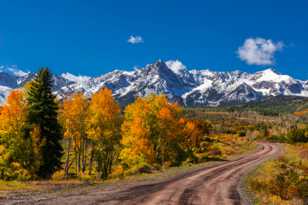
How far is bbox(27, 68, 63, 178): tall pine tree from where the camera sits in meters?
40.6

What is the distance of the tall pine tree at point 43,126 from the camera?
133 ft

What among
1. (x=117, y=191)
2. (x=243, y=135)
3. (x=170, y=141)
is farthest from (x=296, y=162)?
(x=243, y=135)

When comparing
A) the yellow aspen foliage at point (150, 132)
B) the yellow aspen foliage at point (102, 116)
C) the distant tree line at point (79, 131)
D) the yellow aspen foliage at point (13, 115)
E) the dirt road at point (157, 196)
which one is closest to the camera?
the dirt road at point (157, 196)

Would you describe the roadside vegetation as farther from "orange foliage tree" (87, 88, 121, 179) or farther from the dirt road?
the dirt road

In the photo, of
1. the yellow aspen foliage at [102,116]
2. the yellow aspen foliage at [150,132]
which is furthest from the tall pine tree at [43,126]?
the yellow aspen foliage at [150,132]

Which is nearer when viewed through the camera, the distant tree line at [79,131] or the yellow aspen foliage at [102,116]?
the distant tree line at [79,131]

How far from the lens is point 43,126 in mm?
42219

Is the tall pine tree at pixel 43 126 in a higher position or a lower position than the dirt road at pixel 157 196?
higher

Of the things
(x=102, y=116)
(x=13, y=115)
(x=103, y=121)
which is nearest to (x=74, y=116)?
(x=102, y=116)

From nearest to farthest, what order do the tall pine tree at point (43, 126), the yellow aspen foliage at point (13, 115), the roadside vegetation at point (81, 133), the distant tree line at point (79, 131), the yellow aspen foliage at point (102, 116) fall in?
the roadside vegetation at point (81, 133), the distant tree line at point (79, 131), the yellow aspen foliage at point (13, 115), the tall pine tree at point (43, 126), the yellow aspen foliage at point (102, 116)

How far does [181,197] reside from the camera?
22.8 metres

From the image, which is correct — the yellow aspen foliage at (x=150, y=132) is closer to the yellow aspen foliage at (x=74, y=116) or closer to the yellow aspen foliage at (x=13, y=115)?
the yellow aspen foliage at (x=74, y=116)

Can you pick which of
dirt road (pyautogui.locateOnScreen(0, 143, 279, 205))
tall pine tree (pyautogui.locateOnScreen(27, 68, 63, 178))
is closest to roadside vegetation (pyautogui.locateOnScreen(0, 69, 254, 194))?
tall pine tree (pyautogui.locateOnScreen(27, 68, 63, 178))

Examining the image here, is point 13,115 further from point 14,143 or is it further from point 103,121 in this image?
point 103,121
